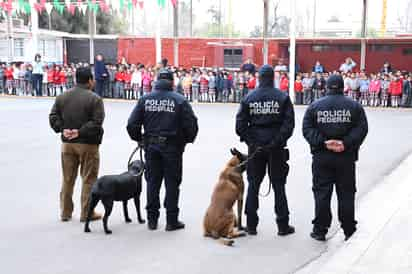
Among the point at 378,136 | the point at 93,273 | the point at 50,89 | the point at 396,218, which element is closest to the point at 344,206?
the point at 396,218

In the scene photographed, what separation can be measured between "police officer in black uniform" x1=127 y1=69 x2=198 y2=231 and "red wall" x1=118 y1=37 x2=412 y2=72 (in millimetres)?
25169

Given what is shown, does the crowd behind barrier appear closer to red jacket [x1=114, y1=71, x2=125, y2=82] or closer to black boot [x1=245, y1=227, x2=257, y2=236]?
red jacket [x1=114, y1=71, x2=125, y2=82]

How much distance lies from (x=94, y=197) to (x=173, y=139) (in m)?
1.08

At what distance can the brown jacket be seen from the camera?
6.50 meters

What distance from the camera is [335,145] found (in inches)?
225

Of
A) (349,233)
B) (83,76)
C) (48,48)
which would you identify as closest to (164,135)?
(83,76)

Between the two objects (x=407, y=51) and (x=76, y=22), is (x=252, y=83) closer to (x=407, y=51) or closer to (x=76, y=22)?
(x=407, y=51)

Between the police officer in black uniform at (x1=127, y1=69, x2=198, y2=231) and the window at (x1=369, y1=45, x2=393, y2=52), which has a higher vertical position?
the window at (x1=369, y1=45, x2=393, y2=52)

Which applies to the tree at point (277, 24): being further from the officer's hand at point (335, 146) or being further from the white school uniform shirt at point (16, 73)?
the officer's hand at point (335, 146)

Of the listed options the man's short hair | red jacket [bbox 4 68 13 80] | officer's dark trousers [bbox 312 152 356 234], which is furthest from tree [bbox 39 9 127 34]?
officer's dark trousers [bbox 312 152 356 234]

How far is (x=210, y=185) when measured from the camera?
28.1 ft

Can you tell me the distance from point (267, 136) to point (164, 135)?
1147 mm

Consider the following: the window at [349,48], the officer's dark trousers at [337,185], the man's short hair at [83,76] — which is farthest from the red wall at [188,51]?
the officer's dark trousers at [337,185]

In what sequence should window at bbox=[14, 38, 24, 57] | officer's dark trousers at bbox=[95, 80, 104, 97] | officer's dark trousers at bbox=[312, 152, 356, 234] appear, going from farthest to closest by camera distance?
window at bbox=[14, 38, 24, 57] < officer's dark trousers at bbox=[95, 80, 104, 97] < officer's dark trousers at bbox=[312, 152, 356, 234]
